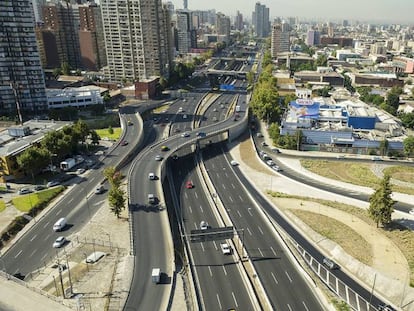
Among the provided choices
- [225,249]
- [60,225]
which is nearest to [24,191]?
[60,225]

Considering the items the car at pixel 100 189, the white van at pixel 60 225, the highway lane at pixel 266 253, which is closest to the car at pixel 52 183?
the car at pixel 100 189

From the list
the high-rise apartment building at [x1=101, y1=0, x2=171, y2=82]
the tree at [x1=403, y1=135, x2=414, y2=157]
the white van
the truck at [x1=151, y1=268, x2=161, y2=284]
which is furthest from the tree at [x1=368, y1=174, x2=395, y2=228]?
the high-rise apartment building at [x1=101, y1=0, x2=171, y2=82]

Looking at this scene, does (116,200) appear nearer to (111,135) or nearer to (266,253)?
(266,253)

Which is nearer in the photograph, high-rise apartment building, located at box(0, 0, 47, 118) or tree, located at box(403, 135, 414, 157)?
tree, located at box(403, 135, 414, 157)

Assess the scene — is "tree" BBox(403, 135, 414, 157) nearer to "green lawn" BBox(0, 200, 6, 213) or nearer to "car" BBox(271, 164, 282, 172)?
"car" BBox(271, 164, 282, 172)

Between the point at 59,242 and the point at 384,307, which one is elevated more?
the point at 59,242

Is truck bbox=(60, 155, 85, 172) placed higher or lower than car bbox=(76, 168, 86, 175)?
higher

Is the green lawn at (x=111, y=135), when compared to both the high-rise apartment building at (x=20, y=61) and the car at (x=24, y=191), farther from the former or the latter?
the car at (x=24, y=191)
